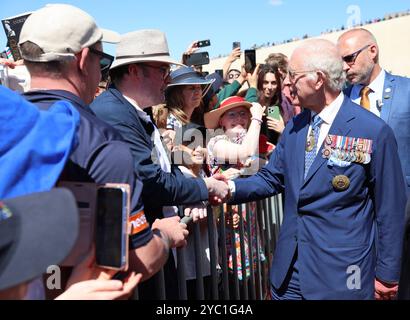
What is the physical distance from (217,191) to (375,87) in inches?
76.0

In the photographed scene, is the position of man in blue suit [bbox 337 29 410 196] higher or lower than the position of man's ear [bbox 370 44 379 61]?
lower

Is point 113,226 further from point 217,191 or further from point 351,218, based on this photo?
point 351,218

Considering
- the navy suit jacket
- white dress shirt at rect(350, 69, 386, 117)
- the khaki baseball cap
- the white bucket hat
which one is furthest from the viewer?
white dress shirt at rect(350, 69, 386, 117)

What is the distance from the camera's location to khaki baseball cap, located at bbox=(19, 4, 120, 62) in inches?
68.9

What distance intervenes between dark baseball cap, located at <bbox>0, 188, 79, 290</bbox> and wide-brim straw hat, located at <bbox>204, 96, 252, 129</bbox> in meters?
3.47

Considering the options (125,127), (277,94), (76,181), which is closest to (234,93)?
(277,94)

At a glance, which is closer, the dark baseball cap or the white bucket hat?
the dark baseball cap

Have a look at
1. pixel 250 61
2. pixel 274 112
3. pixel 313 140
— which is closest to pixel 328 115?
pixel 313 140

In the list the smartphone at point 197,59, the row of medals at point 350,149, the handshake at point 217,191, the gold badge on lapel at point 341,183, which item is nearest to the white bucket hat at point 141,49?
the handshake at point 217,191

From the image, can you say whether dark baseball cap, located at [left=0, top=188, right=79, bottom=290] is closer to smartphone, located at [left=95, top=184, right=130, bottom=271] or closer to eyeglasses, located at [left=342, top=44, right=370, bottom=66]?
smartphone, located at [left=95, top=184, right=130, bottom=271]

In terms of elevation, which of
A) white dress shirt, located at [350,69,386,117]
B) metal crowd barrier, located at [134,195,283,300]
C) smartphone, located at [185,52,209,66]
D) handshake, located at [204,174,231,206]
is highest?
smartphone, located at [185,52,209,66]

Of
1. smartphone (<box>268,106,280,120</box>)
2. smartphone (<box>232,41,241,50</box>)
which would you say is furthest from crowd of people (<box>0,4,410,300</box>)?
smartphone (<box>232,41,241,50</box>)

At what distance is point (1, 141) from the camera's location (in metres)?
1.26

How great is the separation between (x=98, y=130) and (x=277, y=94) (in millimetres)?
4884
